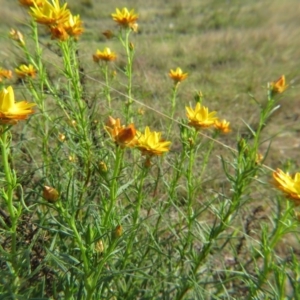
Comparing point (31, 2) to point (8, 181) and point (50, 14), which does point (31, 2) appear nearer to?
point (50, 14)

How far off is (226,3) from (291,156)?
5.65m

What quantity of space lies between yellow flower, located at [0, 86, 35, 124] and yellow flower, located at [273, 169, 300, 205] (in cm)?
60

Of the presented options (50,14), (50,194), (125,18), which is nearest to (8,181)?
(50,194)

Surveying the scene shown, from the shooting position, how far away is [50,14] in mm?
1378

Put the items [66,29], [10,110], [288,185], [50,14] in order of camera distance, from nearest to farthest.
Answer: [10,110] < [288,185] < [50,14] < [66,29]

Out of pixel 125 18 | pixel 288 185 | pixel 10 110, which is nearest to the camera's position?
pixel 10 110

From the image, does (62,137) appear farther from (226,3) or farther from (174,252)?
(226,3)

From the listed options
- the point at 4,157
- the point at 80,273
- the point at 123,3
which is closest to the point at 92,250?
→ the point at 80,273

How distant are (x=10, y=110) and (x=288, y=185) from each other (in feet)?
2.20

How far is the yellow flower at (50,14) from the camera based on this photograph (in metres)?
1.37

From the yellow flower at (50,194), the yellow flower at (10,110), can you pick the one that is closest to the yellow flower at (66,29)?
the yellow flower at (10,110)

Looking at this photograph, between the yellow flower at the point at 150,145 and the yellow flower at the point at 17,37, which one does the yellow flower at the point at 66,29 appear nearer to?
the yellow flower at the point at 17,37

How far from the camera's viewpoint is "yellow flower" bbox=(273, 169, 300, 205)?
1.10 meters

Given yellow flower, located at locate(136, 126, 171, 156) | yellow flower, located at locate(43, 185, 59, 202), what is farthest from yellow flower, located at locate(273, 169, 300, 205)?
yellow flower, located at locate(43, 185, 59, 202)
